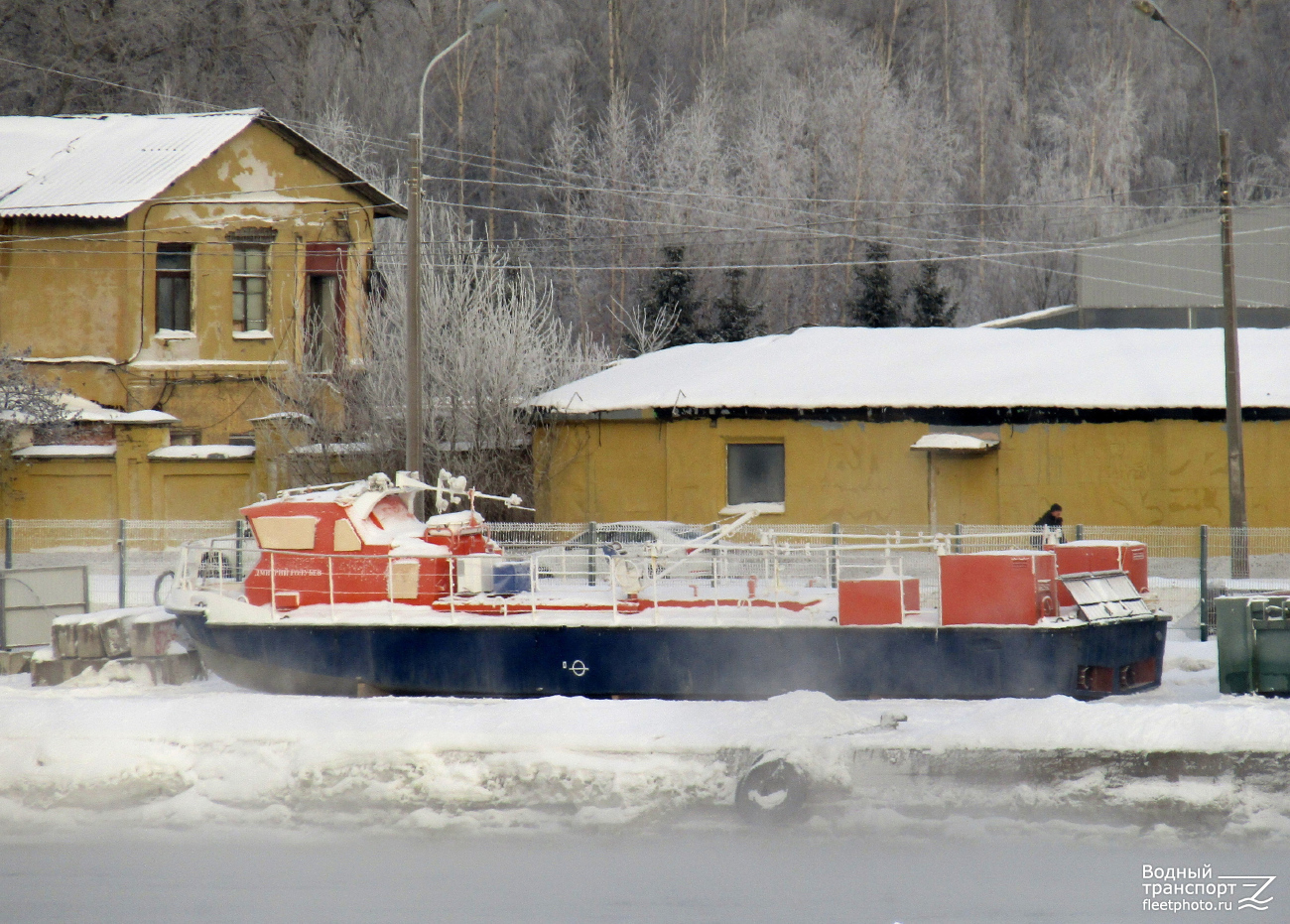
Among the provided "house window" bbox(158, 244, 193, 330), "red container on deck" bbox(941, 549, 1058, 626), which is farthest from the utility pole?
"house window" bbox(158, 244, 193, 330)

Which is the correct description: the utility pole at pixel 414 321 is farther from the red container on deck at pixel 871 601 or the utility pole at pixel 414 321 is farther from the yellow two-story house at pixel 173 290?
the yellow two-story house at pixel 173 290

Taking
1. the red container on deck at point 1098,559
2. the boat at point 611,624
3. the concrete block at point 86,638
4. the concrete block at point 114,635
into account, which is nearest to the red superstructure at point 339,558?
the boat at point 611,624

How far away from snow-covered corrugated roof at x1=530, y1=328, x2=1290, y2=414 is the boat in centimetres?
1016

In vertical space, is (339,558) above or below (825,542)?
above

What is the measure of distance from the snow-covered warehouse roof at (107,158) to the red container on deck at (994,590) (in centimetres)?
2047

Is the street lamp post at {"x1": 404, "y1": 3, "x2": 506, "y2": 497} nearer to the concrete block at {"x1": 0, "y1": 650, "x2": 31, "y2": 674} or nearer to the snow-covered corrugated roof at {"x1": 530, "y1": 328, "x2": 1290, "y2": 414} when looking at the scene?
the concrete block at {"x1": 0, "y1": 650, "x2": 31, "y2": 674}

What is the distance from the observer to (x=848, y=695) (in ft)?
37.5

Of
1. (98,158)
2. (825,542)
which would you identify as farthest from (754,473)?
(98,158)

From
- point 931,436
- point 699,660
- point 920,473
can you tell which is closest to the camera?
point 699,660

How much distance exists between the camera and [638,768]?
325 inches

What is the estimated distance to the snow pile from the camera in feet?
26.4

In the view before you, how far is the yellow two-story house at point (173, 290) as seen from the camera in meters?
25.6

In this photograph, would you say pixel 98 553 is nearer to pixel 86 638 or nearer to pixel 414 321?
pixel 414 321

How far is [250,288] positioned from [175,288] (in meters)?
1.56
